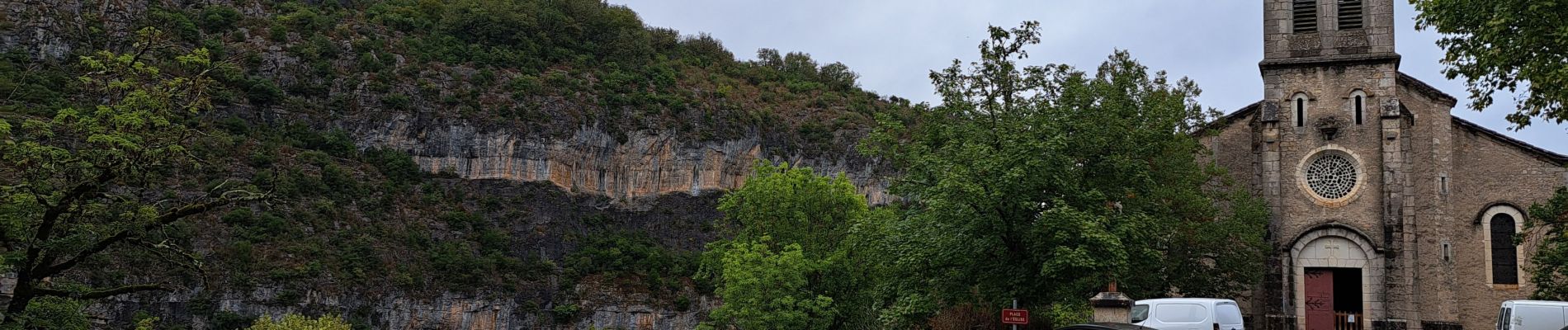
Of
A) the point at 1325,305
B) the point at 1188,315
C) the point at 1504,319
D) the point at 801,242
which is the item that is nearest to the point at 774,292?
the point at 801,242

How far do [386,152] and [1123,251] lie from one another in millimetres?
→ 74876

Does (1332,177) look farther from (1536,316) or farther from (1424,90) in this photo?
(1536,316)

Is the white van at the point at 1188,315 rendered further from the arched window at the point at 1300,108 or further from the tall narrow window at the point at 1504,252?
the tall narrow window at the point at 1504,252

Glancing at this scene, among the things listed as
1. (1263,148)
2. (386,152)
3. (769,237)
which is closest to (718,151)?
(386,152)

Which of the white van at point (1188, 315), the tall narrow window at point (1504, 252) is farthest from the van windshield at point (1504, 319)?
the tall narrow window at point (1504, 252)

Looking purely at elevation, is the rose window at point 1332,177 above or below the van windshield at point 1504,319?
above

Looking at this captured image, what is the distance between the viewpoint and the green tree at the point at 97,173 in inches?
671

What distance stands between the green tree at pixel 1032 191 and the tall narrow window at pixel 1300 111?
207 inches

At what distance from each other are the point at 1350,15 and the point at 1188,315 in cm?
1528

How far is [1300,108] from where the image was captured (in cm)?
3066

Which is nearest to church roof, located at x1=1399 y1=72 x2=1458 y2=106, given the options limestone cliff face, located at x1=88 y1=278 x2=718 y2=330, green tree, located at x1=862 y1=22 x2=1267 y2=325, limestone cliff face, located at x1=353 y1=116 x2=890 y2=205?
green tree, located at x1=862 y1=22 x2=1267 y2=325

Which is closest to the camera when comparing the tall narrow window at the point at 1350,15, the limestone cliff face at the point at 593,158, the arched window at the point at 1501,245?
the arched window at the point at 1501,245

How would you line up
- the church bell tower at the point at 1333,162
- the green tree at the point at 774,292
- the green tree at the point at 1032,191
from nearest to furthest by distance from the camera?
1. the green tree at the point at 1032,191
2. the church bell tower at the point at 1333,162
3. the green tree at the point at 774,292

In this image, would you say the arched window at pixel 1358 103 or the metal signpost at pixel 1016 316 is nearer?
the metal signpost at pixel 1016 316
